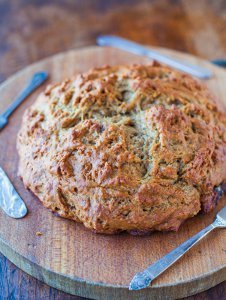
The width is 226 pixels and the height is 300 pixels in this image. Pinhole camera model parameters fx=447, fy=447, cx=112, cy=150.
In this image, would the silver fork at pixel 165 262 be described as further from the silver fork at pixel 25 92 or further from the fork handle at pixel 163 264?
the silver fork at pixel 25 92

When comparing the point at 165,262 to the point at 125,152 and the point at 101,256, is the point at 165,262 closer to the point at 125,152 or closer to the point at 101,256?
the point at 101,256

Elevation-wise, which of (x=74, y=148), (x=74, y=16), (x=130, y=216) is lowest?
(x=74, y=16)

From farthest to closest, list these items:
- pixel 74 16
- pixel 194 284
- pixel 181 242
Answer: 1. pixel 74 16
2. pixel 181 242
3. pixel 194 284

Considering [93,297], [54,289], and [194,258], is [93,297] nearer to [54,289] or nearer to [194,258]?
[54,289]

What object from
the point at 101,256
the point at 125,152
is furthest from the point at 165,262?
the point at 125,152

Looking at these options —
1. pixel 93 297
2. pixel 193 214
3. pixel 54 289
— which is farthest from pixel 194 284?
pixel 54 289

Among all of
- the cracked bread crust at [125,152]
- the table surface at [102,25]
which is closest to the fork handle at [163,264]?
the cracked bread crust at [125,152]
